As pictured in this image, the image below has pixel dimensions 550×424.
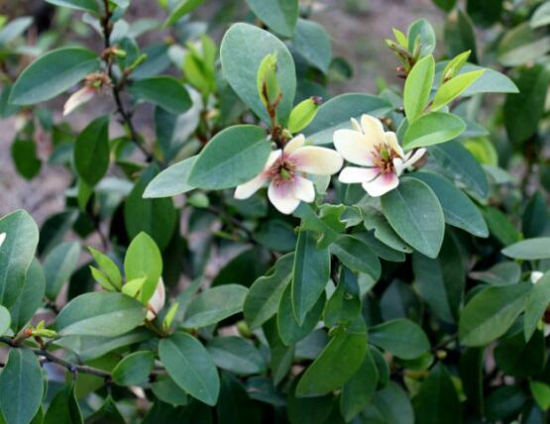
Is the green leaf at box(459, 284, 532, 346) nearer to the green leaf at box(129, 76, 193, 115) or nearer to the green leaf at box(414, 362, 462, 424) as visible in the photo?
the green leaf at box(414, 362, 462, 424)

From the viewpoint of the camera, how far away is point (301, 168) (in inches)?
27.8

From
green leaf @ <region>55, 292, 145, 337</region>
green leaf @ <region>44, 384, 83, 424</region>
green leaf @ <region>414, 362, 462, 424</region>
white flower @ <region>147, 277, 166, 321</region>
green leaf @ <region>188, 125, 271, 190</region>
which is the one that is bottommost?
green leaf @ <region>414, 362, 462, 424</region>

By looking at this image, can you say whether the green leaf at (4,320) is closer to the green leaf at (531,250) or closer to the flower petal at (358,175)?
the flower petal at (358,175)

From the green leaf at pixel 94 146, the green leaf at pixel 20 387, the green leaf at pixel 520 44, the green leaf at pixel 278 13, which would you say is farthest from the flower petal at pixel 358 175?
the green leaf at pixel 520 44

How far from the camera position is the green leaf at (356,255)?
0.77 meters

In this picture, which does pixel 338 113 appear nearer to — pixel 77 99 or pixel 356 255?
pixel 356 255

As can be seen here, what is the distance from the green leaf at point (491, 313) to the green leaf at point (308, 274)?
0.28 meters

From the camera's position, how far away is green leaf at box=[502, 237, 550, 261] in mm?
850

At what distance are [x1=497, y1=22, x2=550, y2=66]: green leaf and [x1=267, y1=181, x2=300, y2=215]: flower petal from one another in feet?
2.29

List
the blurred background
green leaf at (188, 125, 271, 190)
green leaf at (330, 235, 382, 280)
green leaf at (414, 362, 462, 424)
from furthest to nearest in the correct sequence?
the blurred background < green leaf at (414, 362, 462, 424) < green leaf at (330, 235, 382, 280) < green leaf at (188, 125, 271, 190)

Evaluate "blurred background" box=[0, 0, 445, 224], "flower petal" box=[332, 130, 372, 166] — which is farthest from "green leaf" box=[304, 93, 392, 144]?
"blurred background" box=[0, 0, 445, 224]

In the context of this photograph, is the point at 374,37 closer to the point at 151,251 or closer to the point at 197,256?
the point at 197,256

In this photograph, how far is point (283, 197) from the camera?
2.29 ft

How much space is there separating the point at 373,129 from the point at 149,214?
0.48m
